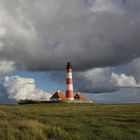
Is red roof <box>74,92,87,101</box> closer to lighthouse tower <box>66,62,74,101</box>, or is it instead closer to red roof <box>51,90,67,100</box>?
red roof <box>51,90,67,100</box>

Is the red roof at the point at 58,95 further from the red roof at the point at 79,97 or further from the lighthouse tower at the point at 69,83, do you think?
the lighthouse tower at the point at 69,83

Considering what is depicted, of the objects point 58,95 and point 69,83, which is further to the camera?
point 58,95

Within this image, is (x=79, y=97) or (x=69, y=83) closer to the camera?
(x=69, y=83)

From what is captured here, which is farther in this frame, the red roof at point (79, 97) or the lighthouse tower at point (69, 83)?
the red roof at point (79, 97)

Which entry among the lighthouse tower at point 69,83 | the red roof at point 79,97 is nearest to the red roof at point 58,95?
the red roof at point 79,97

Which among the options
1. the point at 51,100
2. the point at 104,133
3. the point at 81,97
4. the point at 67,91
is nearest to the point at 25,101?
the point at 51,100

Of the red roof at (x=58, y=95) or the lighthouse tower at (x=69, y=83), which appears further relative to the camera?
the red roof at (x=58, y=95)

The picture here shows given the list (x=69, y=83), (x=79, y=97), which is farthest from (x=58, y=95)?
(x=69, y=83)

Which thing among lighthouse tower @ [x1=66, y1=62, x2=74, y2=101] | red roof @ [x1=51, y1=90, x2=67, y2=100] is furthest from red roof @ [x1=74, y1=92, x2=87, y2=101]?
lighthouse tower @ [x1=66, y1=62, x2=74, y2=101]

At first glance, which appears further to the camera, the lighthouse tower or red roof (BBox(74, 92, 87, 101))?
red roof (BBox(74, 92, 87, 101))

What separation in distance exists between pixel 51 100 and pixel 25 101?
43.1ft

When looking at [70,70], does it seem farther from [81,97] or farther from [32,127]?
[32,127]

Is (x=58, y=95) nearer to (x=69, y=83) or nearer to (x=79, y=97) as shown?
(x=79, y=97)

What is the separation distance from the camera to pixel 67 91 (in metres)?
91.2
